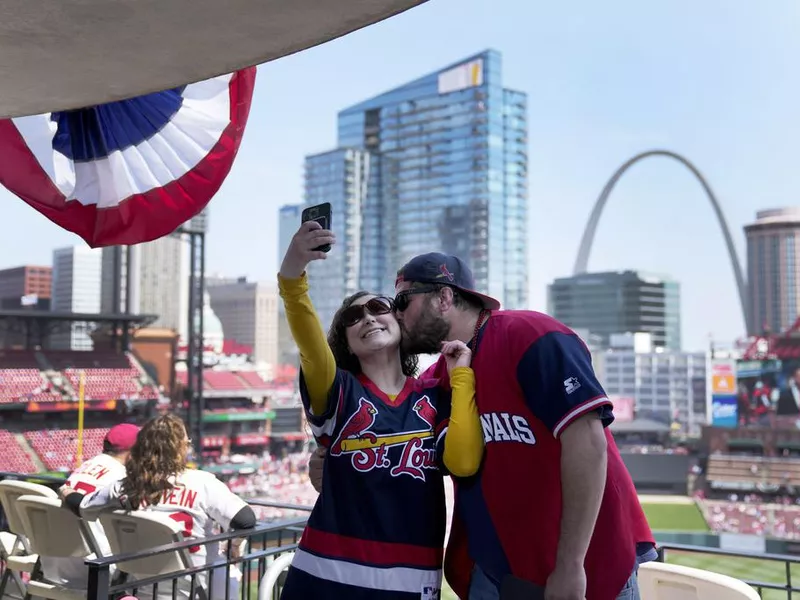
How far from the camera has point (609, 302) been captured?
287ft

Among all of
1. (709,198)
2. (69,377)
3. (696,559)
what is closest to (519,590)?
(696,559)

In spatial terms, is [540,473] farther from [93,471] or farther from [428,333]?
[93,471]

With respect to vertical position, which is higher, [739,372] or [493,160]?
[493,160]

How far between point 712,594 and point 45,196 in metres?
2.37

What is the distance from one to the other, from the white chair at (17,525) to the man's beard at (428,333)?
1867 millimetres

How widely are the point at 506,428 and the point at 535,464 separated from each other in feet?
0.28

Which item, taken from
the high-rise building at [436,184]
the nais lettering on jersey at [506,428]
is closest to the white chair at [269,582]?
the nais lettering on jersey at [506,428]

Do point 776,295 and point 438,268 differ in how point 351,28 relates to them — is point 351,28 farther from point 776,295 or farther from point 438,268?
point 776,295

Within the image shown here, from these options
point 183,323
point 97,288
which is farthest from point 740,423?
point 183,323

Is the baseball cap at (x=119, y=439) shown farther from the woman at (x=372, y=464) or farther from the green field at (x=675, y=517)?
the green field at (x=675, y=517)

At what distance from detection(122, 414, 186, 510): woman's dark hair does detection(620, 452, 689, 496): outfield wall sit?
38.6 meters

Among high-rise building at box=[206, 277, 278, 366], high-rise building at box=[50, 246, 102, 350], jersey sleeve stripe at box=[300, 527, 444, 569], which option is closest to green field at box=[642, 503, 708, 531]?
jersey sleeve stripe at box=[300, 527, 444, 569]

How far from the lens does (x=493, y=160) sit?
3022 inches

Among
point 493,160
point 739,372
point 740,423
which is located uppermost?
point 493,160
